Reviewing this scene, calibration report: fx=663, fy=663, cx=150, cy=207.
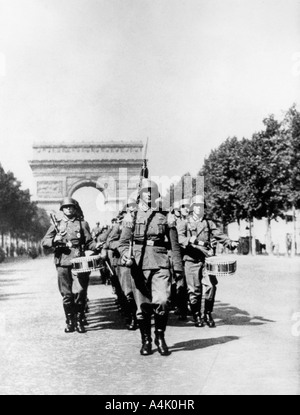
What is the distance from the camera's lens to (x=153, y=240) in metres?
7.84

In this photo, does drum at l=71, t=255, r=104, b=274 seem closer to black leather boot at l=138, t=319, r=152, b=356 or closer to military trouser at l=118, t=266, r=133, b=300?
military trouser at l=118, t=266, r=133, b=300

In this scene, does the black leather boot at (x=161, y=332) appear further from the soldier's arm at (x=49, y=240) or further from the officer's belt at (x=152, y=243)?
the soldier's arm at (x=49, y=240)

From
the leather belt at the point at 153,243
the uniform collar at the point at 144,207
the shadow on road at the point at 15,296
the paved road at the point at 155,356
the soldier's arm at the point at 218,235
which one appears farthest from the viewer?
the shadow on road at the point at 15,296

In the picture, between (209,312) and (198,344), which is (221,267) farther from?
(198,344)

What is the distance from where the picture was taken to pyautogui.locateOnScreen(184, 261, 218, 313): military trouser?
9.73 meters

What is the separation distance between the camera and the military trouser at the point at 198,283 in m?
9.73

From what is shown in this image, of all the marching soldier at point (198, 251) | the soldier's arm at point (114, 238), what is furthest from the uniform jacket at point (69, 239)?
the soldier's arm at point (114, 238)

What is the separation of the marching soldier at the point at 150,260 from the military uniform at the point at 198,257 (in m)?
1.96

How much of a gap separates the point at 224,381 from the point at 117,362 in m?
1.48

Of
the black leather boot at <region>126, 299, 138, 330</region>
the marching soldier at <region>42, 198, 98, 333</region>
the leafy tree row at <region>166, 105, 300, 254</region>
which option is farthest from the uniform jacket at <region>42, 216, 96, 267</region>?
the leafy tree row at <region>166, 105, 300, 254</region>

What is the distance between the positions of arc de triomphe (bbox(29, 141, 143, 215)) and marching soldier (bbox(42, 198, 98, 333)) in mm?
53540

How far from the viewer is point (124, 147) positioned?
64.4 m
